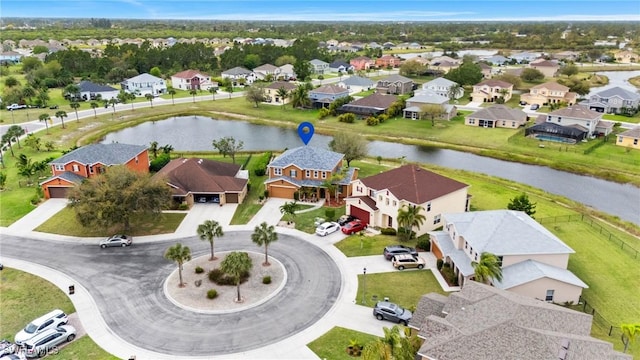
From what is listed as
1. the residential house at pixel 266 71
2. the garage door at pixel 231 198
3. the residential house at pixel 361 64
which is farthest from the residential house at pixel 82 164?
the residential house at pixel 361 64

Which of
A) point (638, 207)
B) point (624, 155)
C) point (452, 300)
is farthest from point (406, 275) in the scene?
point (624, 155)

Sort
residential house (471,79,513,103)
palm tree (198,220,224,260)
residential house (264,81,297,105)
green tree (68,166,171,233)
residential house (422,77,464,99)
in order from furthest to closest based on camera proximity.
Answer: residential house (422,77,464,99)
residential house (264,81,297,105)
residential house (471,79,513,103)
green tree (68,166,171,233)
palm tree (198,220,224,260)

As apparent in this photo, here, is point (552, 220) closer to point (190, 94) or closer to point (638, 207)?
point (638, 207)

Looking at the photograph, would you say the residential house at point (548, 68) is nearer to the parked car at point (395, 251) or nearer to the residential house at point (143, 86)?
the residential house at point (143, 86)

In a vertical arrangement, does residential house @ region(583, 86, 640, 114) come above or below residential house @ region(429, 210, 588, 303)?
above

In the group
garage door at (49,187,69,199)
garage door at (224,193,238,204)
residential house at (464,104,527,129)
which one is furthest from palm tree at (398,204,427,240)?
residential house at (464,104,527,129)

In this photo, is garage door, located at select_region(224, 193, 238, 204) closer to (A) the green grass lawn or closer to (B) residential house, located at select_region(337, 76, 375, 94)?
(A) the green grass lawn

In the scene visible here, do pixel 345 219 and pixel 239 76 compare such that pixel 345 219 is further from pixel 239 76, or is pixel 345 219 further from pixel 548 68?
pixel 548 68

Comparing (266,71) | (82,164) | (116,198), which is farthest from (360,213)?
(266,71)
